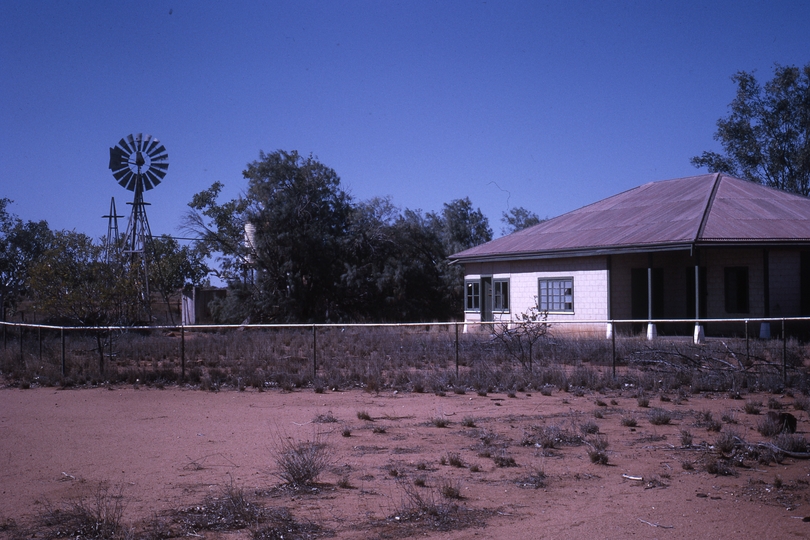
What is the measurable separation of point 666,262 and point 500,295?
683 centimetres

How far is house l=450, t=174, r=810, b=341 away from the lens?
79.6 feet

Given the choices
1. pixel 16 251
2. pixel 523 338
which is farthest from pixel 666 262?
pixel 16 251

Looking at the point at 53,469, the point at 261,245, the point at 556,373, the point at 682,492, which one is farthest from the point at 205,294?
the point at 682,492

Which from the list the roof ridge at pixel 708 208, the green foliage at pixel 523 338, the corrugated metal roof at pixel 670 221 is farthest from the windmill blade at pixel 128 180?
the roof ridge at pixel 708 208

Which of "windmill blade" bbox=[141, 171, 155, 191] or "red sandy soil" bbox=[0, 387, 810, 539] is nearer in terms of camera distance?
"red sandy soil" bbox=[0, 387, 810, 539]

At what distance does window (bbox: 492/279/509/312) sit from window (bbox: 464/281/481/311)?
0.97m

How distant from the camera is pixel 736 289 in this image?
25.2 m

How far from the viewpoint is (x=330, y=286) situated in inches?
1571

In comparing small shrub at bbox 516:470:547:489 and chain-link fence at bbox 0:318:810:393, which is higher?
chain-link fence at bbox 0:318:810:393

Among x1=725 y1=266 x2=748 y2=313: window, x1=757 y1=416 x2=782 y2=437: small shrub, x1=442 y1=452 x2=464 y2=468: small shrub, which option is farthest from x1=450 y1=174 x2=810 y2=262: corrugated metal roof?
x1=442 y1=452 x2=464 y2=468: small shrub

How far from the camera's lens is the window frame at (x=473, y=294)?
32312mm

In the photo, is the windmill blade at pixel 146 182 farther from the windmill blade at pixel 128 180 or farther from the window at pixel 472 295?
the window at pixel 472 295

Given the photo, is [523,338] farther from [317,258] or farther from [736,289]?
[317,258]

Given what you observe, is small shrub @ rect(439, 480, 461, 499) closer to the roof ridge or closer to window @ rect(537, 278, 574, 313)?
the roof ridge
